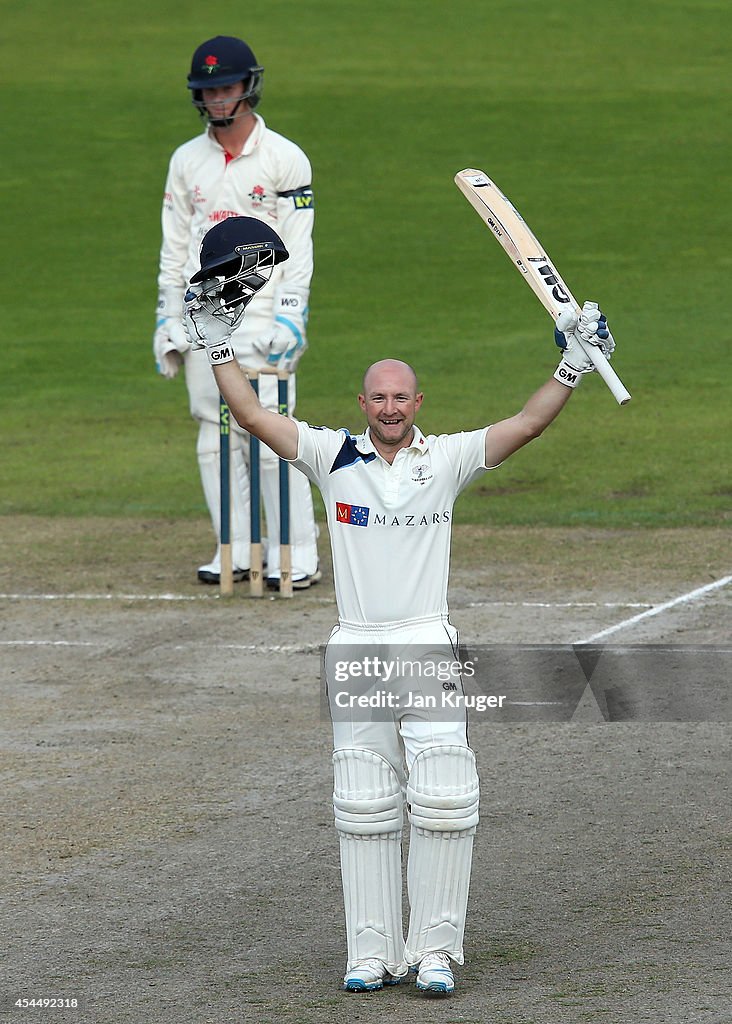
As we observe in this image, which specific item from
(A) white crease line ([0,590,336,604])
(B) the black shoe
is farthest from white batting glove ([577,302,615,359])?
(B) the black shoe

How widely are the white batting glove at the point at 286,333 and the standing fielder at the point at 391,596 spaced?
435cm

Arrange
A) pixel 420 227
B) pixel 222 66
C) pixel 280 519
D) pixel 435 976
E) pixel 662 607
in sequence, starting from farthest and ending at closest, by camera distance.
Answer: pixel 420 227, pixel 280 519, pixel 222 66, pixel 662 607, pixel 435 976

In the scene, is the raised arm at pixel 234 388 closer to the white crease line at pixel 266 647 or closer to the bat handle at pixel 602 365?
the bat handle at pixel 602 365

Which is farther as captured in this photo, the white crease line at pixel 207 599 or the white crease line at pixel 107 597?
the white crease line at pixel 107 597

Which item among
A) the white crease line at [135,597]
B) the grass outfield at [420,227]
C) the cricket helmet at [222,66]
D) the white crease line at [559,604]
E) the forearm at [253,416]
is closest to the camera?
the forearm at [253,416]

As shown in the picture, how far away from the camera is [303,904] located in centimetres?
588

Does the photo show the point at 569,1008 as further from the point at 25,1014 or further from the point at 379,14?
the point at 379,14

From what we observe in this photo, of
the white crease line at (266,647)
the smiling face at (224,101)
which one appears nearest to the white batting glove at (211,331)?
the white crease line at (266,647)

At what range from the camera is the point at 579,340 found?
17.9 ft

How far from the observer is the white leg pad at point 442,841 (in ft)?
17.0

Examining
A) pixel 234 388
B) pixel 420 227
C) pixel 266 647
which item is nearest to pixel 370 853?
pixel 234 388

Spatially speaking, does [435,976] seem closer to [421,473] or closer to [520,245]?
[421,473]

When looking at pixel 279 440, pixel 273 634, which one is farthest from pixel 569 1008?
pixel 273 634

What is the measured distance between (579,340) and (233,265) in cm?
107
